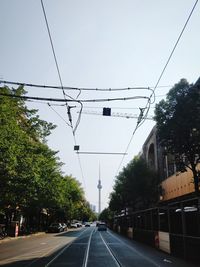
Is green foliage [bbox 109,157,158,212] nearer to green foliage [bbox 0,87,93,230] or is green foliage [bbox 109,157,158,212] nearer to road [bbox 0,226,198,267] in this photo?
green foliage [bbox 0,87,93,230]

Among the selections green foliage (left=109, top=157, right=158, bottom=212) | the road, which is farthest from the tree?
green foliage (left=109, top=157, right=158, bottom=212)

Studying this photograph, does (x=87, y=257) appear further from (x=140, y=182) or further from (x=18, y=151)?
(x=140, y=182)

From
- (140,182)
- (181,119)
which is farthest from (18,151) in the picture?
(140,182)

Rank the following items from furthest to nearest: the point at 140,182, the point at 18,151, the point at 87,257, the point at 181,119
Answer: the point at 140,182, the point at 18,151, the point at 181,119, the point at 87,257

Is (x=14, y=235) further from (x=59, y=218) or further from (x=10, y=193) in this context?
(x=59, y=218)

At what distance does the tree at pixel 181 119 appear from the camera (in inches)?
957

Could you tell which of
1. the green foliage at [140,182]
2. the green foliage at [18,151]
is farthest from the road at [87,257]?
the green foliage at [140,182]

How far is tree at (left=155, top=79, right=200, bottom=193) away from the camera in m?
24.3

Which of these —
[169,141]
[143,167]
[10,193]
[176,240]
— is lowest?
[176,240]

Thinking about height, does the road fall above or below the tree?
below

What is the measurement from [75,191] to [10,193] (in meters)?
73.3

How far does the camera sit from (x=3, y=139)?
90.1ft

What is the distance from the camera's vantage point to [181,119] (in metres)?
24.3

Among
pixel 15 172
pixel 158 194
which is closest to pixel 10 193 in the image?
pixel 15 172
